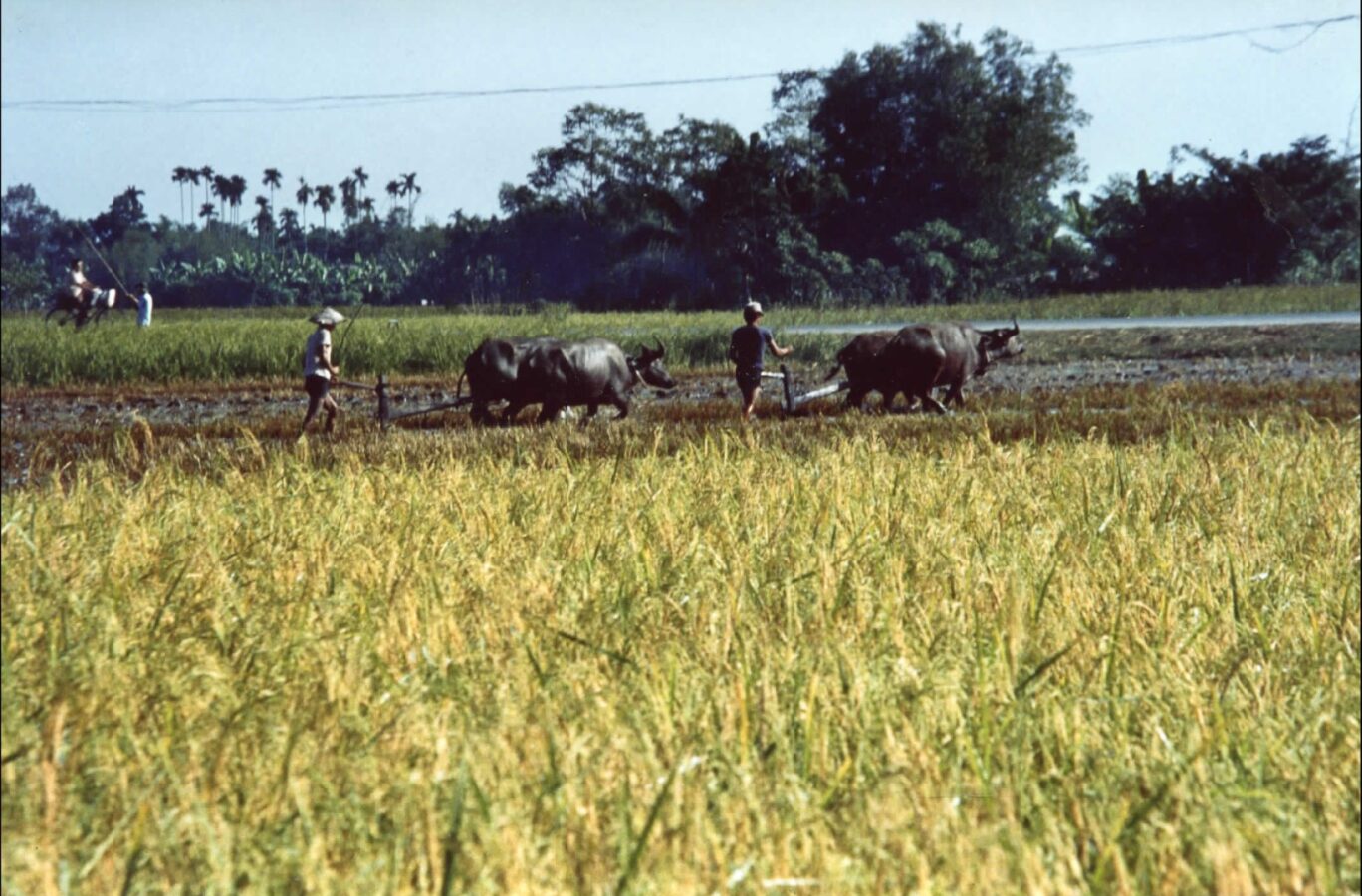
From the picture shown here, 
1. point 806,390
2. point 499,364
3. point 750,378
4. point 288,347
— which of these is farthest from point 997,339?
point 288,347

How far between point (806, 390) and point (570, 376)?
15.0ft

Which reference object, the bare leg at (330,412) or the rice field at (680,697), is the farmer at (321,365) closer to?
the bare leg at (330,412)

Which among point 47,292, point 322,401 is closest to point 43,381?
point 322,401

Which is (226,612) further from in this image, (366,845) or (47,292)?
(47,292)

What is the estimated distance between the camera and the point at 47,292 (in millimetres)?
84812

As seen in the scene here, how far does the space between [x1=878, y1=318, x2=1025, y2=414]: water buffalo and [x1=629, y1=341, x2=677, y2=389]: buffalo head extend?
197 cm

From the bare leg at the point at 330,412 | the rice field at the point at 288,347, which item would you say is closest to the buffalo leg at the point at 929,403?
the rice field at the point at 288,347

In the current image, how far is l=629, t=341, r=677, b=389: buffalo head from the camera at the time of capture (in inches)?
495

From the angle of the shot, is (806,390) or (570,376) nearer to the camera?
(570,376)

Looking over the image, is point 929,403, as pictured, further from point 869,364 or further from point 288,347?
point 288,347

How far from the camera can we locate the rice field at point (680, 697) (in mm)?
2326

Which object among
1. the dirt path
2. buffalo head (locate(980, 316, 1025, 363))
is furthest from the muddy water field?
buffalo head (locate(980, 316, 1025, 363))

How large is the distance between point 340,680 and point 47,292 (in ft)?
295

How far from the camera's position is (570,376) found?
11.9 metres
